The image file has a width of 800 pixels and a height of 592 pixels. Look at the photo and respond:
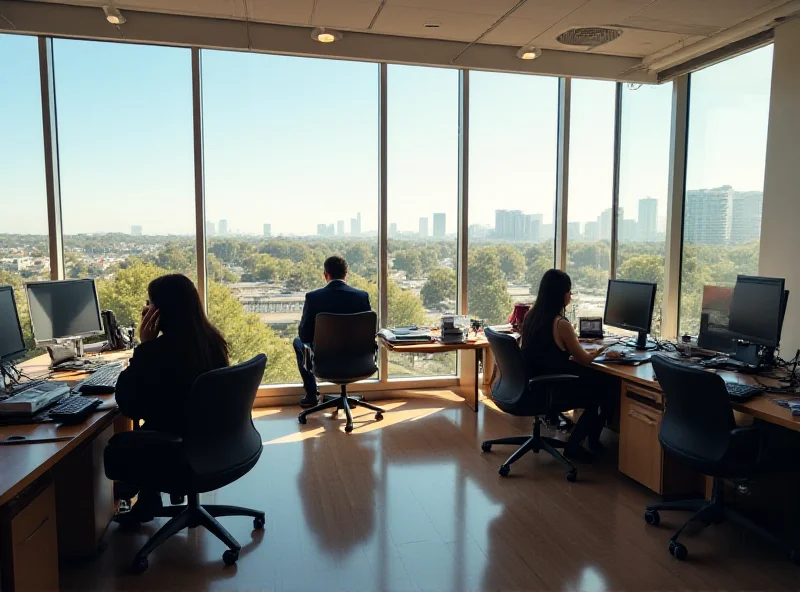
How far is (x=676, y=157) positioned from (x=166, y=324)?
5.27 metres

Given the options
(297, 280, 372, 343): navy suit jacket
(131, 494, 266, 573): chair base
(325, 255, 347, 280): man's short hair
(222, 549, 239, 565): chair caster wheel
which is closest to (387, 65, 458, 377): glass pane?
(325, 255, 347, 280): man's short hair

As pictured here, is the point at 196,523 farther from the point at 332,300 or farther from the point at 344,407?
the point at 332,300

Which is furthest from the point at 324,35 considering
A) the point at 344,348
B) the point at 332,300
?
the point at 344,348

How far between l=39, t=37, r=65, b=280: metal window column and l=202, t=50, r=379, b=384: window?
1.21 metres

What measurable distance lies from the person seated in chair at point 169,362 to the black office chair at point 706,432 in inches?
88.3

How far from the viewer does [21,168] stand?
4762 millimetres

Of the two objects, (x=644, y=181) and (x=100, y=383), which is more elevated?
(x=644, y=181)

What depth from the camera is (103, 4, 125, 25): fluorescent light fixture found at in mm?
4241

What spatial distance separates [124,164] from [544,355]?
3940 mm

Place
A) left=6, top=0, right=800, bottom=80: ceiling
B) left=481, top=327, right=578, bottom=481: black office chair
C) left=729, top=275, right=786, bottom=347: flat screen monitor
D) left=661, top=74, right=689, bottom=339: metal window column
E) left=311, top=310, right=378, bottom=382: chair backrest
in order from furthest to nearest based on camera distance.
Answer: left=661, top=74, right=689, bottom=339: metal window column
left=311, top=310, right=378, bottom=382: chair backrest
left=6, top=0, right=800, bottom=80: ceiling
left=481, top=327, right=578, bottom=481: black office chair
left=729, top=275, right=786, bottom=347: flat screen monitor

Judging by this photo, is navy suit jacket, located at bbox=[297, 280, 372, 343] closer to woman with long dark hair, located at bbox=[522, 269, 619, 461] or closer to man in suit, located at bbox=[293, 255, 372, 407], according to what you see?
man in suit, located at bbox=[293, 255, 372, 407]

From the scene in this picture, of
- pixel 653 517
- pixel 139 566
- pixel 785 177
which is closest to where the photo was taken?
pixel 139 566

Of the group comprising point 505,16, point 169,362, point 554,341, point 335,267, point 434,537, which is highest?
point 505,16

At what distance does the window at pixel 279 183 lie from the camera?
17.1ft
